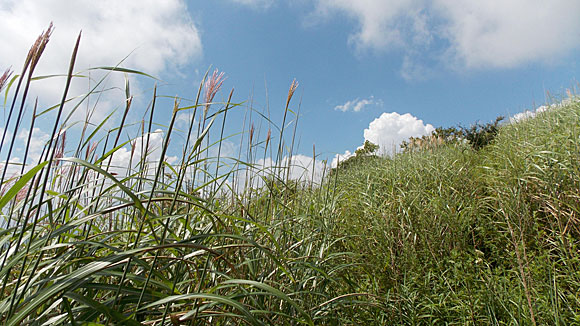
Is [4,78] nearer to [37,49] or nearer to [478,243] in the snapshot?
[37,49]

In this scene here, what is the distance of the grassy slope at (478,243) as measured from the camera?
255 cm

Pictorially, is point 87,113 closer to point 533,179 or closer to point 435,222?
point 435,222

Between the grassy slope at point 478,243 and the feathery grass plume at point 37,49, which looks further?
the grassy slope at point 478,243

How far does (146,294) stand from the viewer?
3.28ft

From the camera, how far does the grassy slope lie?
8.38ft

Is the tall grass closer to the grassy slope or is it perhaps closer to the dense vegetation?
the dense vegetation

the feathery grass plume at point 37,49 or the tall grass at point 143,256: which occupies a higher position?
the feathery grass plume at point 37,49

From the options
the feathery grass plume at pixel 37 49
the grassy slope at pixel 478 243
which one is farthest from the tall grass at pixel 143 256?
the grassy slope at pixel 478 243

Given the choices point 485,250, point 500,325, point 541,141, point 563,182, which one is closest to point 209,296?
point 500,325

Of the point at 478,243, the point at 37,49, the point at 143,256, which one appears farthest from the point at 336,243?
the point at 37,49

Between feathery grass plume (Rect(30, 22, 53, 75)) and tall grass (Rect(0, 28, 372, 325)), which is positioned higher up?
feathery grass plume (Rect(30, 22, 53, 75))

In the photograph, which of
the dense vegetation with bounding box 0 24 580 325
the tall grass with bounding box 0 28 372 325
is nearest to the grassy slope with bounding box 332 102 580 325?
the dense vegetation with bounding box 0 24 580 325

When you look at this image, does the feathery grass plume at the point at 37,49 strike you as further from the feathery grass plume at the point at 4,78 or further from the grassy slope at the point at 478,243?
the grassy slope at the point at 478,243

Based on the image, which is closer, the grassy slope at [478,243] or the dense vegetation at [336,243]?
the dense vegetation at [336,243]
